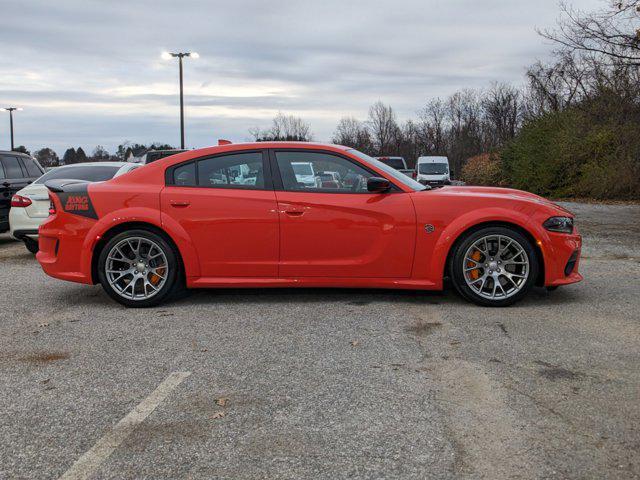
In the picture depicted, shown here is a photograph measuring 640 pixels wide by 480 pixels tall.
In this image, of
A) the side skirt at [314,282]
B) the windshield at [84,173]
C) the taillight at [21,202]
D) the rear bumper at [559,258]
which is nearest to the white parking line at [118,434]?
the side skirt at [314,282]

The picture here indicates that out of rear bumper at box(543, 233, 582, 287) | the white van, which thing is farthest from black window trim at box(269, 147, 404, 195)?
the white van

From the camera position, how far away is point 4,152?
11312 millimetres

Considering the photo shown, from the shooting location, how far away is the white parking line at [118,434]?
2727mm

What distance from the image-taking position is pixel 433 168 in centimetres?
2977

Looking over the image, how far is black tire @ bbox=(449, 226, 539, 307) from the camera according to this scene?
18.6 ft

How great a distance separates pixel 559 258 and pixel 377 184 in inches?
70.7

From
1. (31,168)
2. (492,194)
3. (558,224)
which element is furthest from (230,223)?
(31,168)

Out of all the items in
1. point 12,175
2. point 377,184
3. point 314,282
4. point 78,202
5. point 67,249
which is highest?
point 377,184

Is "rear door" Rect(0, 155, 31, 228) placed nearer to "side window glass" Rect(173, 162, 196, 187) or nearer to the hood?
"side window glass" Rect(173, 162, 196, 187)

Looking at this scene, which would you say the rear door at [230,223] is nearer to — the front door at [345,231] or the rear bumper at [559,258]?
the front door at [345,231]

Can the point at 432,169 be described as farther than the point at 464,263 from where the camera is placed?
Yes

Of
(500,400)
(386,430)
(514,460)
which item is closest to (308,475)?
(386,430)

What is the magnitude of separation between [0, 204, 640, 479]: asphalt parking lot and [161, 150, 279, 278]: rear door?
1.31 ft

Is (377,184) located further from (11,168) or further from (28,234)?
(11,168)
